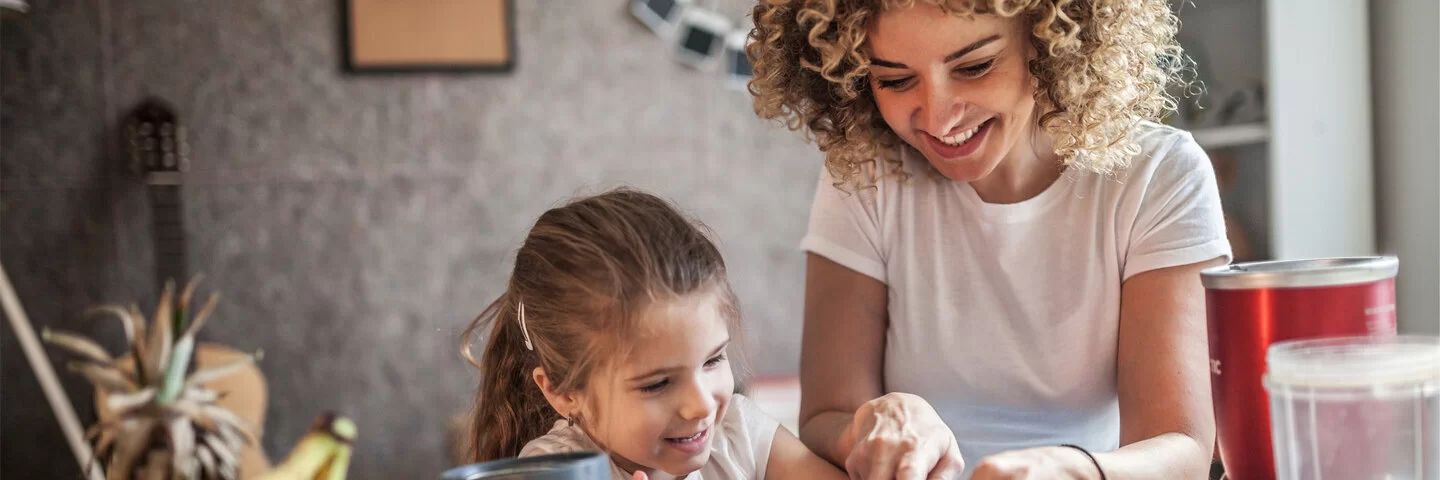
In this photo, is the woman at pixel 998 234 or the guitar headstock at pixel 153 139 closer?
the woman at pixel 998 234

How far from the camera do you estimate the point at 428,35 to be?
126 inches

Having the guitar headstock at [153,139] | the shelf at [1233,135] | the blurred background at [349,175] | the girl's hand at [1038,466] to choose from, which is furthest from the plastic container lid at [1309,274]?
the guitar headstock at [153,139]

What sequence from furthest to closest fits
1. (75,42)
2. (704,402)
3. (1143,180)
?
(75,42) < (1143,180) < (704,402)

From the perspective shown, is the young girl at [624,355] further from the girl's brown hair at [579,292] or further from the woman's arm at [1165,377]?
the woman's arm at [1165,377]

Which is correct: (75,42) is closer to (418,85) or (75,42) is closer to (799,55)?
(418,85)

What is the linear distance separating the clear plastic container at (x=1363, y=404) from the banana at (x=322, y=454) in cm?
254

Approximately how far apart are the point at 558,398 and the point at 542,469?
49 cm

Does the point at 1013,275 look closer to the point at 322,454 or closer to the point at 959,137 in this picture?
the point at 959,137

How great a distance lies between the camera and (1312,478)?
684mm

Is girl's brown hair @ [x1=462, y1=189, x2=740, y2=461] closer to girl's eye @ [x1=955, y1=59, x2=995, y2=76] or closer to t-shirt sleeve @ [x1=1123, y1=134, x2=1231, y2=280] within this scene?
girl's eye @ [x1=955, y1=59, x2=995, y2=76]

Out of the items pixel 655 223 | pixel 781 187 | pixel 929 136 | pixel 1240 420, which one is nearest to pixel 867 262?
pixel 929 136

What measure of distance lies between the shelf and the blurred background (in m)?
1.01

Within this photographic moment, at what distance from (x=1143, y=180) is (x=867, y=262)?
1.01ft

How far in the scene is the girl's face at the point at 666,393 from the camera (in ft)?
3.16
